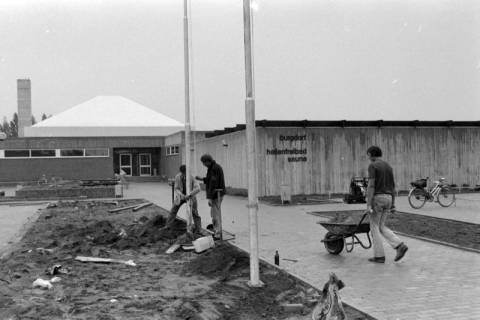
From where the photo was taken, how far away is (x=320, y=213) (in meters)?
15.3

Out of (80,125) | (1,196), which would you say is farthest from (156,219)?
(80,125)

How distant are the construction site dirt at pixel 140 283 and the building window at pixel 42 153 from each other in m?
31.1

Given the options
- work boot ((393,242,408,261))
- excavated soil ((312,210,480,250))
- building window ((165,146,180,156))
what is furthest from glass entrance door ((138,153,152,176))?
work boot ((393,242,408,261))

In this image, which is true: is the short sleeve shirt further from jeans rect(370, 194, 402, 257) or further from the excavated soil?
the excavated soil

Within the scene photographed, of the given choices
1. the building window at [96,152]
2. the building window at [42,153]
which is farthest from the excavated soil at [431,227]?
the building window at [42,153]

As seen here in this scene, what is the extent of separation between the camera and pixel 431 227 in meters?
12.2

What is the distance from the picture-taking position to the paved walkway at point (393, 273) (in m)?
5.69

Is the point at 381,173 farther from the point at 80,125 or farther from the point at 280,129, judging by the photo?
the point at 80,125

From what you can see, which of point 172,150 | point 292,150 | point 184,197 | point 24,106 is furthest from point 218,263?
point 24,106

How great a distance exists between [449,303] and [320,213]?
31.0ft

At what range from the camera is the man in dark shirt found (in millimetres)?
8156

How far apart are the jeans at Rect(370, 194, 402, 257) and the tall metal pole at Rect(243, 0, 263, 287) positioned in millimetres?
2159

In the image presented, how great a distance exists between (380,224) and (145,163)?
39.9m

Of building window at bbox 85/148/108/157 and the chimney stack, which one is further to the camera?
the chimney stack
